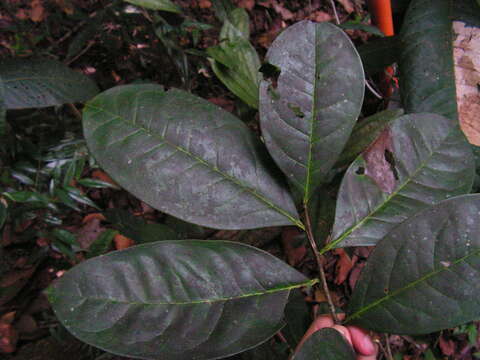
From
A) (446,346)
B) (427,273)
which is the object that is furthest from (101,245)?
(446,346)

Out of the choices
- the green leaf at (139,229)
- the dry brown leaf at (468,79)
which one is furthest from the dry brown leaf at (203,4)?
the dry brown leaf at (468,79)

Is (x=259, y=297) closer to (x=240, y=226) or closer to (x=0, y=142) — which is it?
(x=240, y=226)

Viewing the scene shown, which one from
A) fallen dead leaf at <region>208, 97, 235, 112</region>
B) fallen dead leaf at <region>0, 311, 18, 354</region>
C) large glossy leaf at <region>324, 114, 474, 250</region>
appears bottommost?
fallen dead leaf at <region>0, 311, 18, 354</region>

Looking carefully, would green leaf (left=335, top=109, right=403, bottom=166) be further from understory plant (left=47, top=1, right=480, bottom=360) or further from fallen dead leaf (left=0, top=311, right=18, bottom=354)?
A: fallen dead leaf (left=0, top=311, right=18, bottom=354)

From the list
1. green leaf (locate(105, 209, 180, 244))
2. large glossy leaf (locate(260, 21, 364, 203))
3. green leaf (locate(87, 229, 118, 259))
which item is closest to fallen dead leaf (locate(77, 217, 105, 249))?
green leaf (locate(87, 229, 118, 259))

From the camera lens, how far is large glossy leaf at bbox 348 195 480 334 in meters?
0.52

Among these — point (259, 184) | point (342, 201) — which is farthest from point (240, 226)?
point (342, 201)

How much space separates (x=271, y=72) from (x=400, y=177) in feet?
0.92

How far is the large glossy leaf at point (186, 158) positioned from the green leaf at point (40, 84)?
15.4 inches

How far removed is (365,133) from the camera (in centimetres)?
78

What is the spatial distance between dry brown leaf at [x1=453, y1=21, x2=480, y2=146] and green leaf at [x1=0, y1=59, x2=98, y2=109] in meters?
0.89

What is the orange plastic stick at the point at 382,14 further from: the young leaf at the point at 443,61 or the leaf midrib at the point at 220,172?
the leaf midrib at the point at 220,172

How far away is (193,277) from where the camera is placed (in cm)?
55

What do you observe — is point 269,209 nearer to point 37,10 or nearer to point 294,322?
point 294,322
